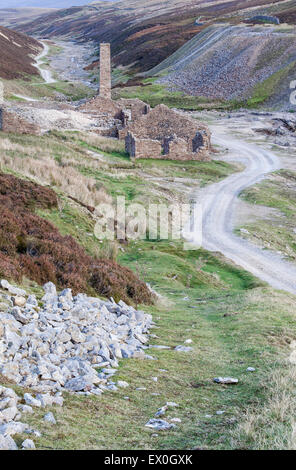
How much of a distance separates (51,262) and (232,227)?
57.7ft

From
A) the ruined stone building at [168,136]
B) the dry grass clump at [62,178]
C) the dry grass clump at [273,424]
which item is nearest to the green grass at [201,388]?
→ the dry grass clump at [273,424]

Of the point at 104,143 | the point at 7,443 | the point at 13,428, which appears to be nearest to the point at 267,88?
the point at 104,143

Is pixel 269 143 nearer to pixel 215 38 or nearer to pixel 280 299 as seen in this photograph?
pixel 280 299

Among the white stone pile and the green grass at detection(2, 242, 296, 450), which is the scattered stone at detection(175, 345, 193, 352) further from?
the white stone pile

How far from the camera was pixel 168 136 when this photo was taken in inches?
1788

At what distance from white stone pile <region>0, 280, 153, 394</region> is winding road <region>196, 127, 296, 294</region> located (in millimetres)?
11411

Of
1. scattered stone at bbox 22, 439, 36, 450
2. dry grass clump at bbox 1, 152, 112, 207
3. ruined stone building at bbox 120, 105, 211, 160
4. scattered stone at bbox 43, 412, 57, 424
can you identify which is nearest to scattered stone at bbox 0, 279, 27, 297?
scattered stone at bbox 43, 412, 57, 424

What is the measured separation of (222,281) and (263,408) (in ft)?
47.2

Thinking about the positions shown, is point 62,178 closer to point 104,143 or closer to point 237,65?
point 104,143

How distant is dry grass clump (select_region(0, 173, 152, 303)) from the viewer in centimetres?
1209

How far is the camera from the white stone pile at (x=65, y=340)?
733 centimetres

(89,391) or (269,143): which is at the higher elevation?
(269,143)
